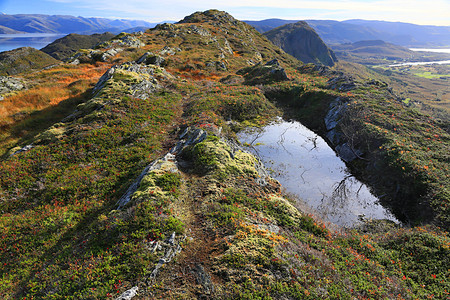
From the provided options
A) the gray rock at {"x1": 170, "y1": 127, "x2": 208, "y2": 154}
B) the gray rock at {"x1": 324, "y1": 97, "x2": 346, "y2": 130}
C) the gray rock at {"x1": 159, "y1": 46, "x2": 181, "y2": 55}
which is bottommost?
the gray rock at {"x1": 170, "y1": 127, "x2": 208, "y2": 154}

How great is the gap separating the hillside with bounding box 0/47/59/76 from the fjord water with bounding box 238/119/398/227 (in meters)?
206

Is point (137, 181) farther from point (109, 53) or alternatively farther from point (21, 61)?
point (21, 61)

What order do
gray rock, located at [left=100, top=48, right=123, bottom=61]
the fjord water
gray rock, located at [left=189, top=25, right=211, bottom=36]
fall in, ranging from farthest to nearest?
gray rock, located at [left=189, top=25, right=211, bottom=36]
gray rock, located at [left=100, top=48, right=123, bottom=61]
the fjord water

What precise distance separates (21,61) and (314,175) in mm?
261056

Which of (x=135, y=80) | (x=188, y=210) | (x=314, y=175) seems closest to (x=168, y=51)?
(x=135, y=80)

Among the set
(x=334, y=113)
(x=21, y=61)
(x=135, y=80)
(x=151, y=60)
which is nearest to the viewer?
(x=135, y=80)

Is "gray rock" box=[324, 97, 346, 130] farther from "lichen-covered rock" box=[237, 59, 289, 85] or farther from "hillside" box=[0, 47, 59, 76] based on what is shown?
"hillside" box=[0, 47, 59, 76]

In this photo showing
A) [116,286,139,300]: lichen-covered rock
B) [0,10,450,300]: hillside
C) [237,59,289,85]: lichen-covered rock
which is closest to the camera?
[116,286,139,300]: lichen-covered rock

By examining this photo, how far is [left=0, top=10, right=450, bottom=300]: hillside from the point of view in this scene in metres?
9.91

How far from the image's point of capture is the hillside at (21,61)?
164 meters

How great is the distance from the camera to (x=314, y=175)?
2569 cm

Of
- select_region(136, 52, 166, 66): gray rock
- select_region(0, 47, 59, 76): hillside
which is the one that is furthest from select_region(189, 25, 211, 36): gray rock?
select_region(0, 47, 59, 76): hillside

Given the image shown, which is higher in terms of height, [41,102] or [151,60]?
[151,60]

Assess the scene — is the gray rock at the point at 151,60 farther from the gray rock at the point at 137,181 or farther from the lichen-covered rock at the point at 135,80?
the gray rock at the point at 137,181
